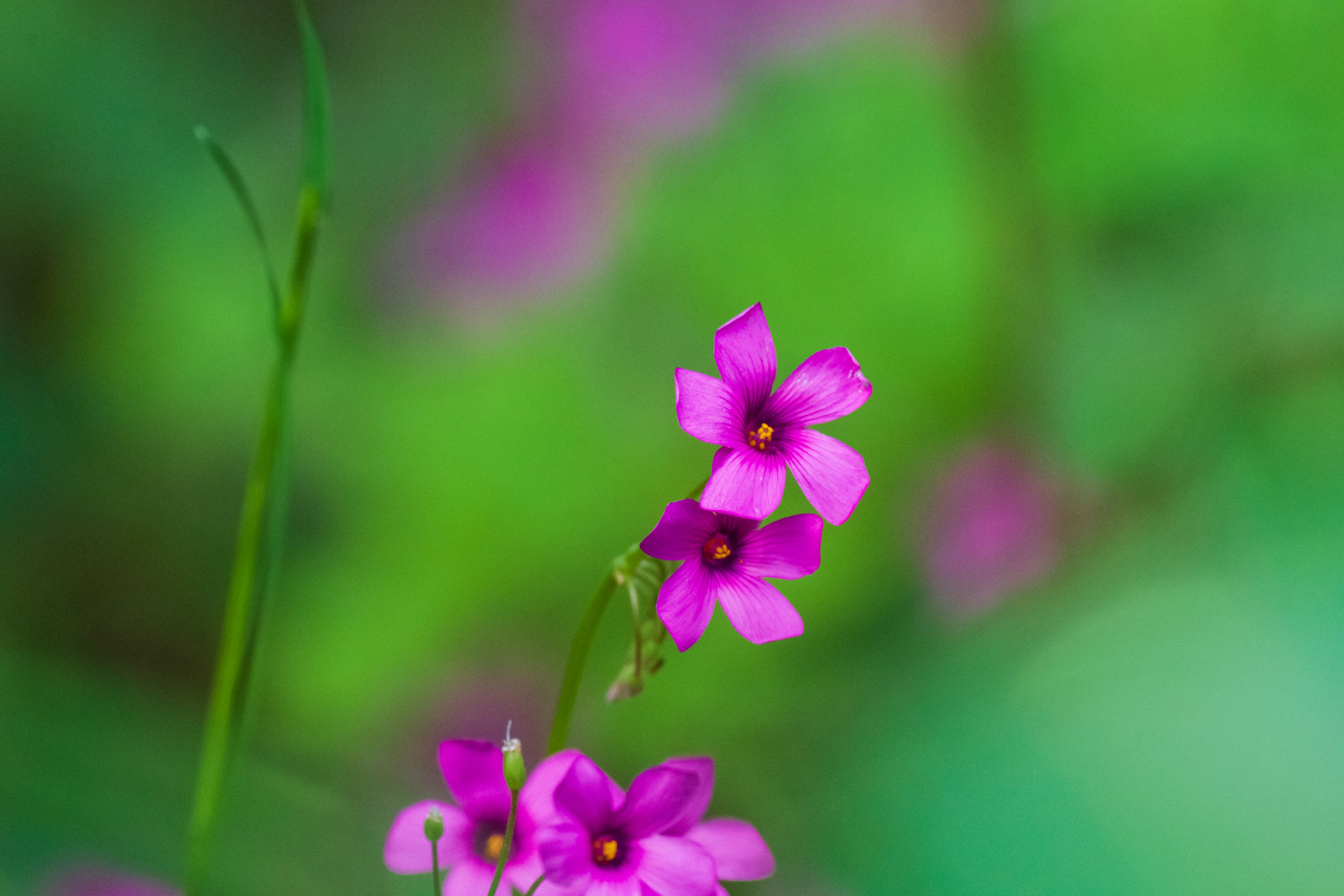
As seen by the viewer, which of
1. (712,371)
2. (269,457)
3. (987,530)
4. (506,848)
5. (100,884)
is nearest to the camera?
(506,848)

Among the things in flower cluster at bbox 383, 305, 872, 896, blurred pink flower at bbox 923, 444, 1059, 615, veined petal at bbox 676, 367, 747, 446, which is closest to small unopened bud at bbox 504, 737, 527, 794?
flower cluster at bbox 383, 305, 872, 896

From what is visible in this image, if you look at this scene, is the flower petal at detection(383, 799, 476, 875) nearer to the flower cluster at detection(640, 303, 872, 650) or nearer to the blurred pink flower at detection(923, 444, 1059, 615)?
the flower cluster at detection(640, 303, 872, 650)

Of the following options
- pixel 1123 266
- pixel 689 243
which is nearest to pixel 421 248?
pixel 689 243

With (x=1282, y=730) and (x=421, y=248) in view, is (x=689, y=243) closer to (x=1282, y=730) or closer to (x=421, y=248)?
(x=421, y=248)

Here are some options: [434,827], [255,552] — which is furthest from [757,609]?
[255,552]

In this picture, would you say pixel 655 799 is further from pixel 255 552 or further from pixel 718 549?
pixel 255 552

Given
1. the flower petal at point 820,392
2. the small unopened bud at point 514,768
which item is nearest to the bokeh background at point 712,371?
the flower petal at point 820,392
